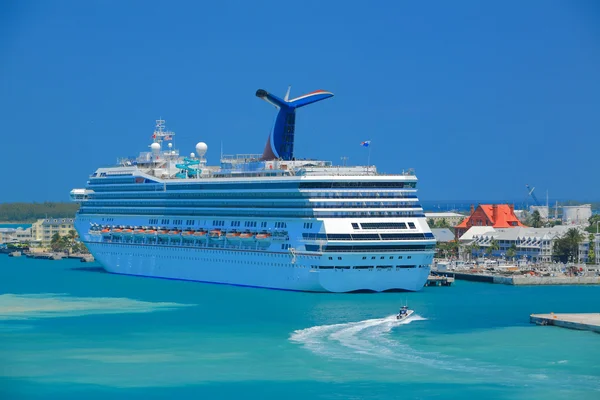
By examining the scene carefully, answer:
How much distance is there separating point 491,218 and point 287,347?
70196mm

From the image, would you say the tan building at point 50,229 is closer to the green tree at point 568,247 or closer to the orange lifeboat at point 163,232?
the green tree at point 568,247

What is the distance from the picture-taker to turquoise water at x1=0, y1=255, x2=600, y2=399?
34.8 metres

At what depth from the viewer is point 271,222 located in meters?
58.7

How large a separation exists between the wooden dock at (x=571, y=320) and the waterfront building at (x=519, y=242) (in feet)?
131

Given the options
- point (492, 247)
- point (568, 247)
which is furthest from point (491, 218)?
point (568, 247)

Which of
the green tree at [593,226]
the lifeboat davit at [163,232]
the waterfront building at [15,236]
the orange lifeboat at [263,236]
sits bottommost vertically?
the orange lifeboat at [263,236]

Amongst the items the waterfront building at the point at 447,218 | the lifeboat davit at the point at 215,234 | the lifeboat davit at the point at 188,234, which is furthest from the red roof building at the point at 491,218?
the lifeboat davit at the point at 215,234

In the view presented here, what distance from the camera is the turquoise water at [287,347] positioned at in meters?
34.8

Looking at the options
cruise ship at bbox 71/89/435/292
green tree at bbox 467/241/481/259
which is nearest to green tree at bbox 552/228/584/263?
green tree at bbox 467/241/481/259

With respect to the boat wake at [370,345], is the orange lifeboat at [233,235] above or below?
above

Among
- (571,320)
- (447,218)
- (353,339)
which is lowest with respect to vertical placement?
(353,339)

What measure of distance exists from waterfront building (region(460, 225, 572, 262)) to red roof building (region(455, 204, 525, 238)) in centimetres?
934

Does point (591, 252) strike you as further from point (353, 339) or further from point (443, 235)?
point (353, 339)

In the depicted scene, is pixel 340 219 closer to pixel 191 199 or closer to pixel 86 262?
pixel 191 199
